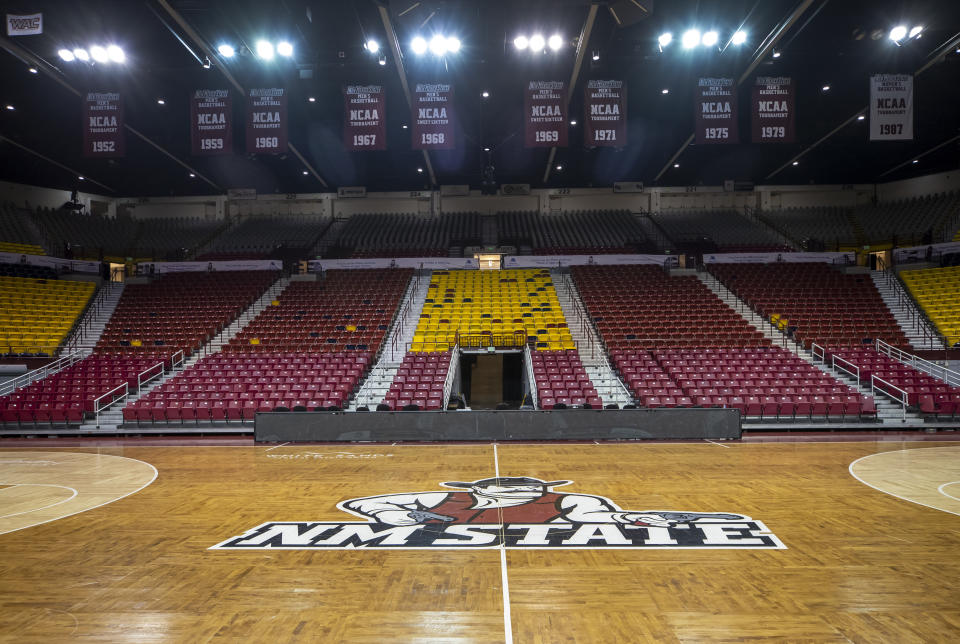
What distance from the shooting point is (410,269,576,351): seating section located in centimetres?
1900

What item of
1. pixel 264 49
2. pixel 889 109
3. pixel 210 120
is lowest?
pixel 889 109

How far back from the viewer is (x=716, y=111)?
15.3 m

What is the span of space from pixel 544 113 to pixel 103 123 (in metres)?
13.0

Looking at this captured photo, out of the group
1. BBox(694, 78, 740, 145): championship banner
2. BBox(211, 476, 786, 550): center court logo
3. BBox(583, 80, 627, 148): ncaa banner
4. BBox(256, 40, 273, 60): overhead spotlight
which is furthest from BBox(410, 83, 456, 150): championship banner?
BBox(211, 476, 786, 550): center court logo

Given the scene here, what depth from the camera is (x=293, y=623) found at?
4.32m

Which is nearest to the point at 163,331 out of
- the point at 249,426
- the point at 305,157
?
the point at 249,426

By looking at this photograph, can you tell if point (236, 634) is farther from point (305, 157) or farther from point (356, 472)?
point (305, 157)

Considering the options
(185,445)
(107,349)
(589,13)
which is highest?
(589,13)

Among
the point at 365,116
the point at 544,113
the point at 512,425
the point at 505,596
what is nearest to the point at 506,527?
the point at 505,596

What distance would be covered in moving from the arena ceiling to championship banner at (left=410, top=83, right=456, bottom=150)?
1630 millimetres

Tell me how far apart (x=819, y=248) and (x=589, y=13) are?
1907cm

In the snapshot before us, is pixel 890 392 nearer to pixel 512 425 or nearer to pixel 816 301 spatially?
pixel 816 301

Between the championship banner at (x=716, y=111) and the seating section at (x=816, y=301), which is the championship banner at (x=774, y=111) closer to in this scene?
the championship banner at (x=716, y=111)

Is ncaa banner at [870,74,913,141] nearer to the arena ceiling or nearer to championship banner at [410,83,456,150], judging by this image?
the arena ceiling
